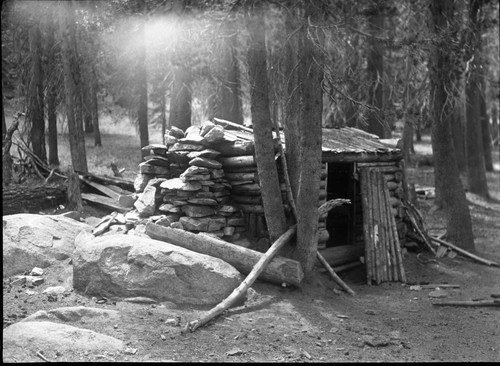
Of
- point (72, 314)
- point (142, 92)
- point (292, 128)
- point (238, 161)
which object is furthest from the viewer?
point (142, 92)

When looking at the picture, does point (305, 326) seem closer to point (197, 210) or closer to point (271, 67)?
point (197, 210)

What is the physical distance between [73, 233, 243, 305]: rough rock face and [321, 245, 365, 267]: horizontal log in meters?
2.68

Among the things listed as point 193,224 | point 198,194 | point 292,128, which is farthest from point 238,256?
point 292,128

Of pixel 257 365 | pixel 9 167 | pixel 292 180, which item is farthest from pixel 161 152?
pixel 257 365

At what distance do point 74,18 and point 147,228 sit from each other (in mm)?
6642

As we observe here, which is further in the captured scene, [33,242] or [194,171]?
[194,171]

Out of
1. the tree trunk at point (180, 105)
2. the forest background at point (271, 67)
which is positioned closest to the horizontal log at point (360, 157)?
the forest background at point (271, 67)

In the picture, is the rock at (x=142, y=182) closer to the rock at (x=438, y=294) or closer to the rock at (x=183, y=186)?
the rock at (x=183, y=186)

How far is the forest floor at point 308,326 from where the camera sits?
663cm

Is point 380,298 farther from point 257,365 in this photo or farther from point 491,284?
point 257,365

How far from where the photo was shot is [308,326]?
7.68m

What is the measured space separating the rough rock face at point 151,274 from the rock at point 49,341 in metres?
1.61

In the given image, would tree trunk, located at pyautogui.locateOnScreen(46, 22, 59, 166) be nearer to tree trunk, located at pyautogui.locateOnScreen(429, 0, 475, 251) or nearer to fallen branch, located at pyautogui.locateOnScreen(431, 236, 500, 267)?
tree trunk, located at pyautogui.locateOnScreen(429, 0, 475, 251)

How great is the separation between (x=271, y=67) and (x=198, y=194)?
2.39 m
